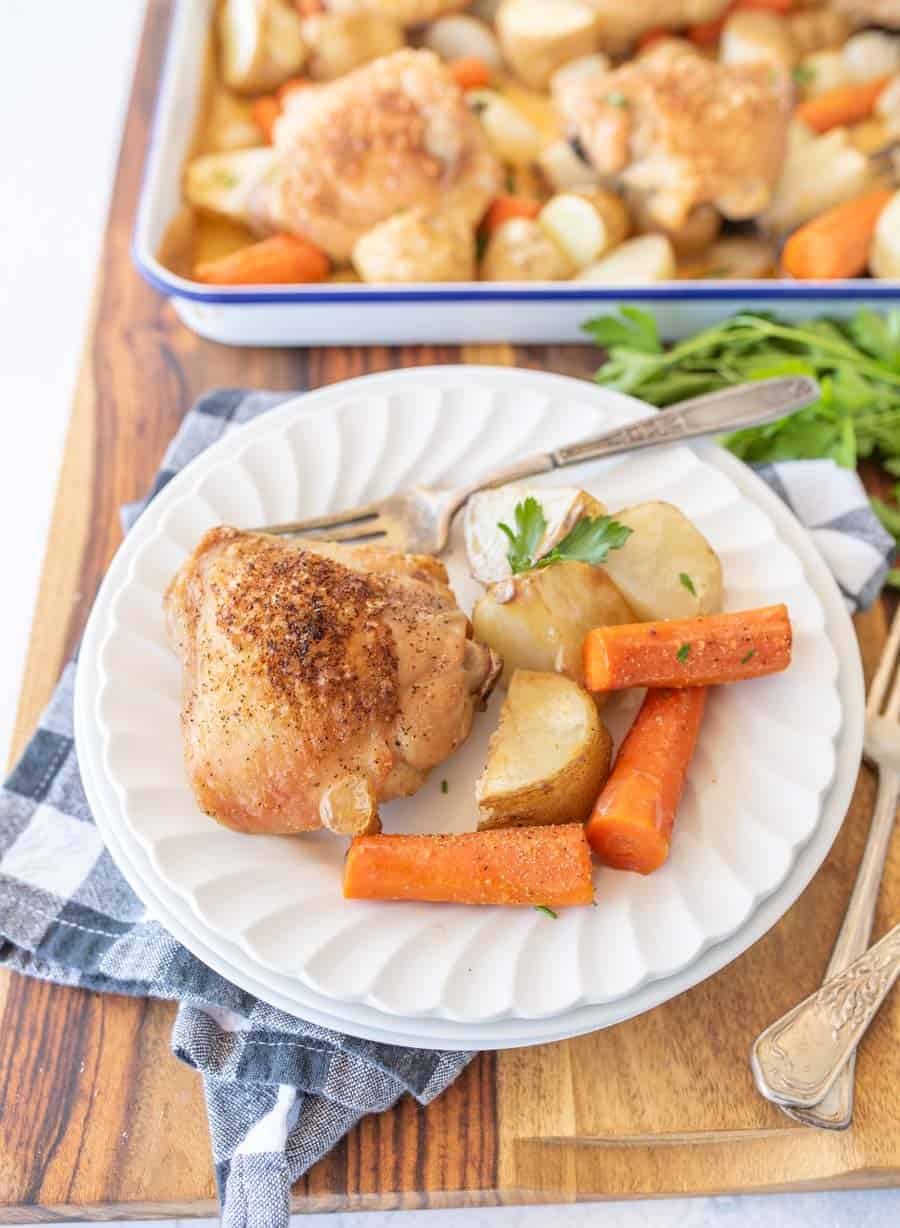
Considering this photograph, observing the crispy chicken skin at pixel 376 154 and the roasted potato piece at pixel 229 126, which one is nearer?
the crispy chicken skin at pixel 376 154

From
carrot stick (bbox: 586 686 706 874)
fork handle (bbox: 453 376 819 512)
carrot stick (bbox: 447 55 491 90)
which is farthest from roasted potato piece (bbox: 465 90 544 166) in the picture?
carrot stick (bbox: 586 686 706 874)

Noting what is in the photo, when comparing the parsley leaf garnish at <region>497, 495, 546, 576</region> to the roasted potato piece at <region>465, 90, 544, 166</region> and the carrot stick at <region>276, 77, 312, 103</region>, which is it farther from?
the carrot stick at <region>276, 77, 312, 103</region>

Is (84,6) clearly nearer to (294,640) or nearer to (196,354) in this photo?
(196,354)

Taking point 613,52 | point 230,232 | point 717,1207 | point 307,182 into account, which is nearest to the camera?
point 717,1207

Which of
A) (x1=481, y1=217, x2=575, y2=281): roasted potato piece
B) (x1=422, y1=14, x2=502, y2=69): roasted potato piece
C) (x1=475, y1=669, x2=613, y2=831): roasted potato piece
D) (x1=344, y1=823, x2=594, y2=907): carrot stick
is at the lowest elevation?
(x1=344, y1=823, x2=594, y2=907): carrot stick

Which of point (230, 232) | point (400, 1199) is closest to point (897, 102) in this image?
point (230, 232)

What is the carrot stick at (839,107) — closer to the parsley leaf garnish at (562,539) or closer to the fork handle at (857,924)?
the parsley leaf garnish at (562,539)

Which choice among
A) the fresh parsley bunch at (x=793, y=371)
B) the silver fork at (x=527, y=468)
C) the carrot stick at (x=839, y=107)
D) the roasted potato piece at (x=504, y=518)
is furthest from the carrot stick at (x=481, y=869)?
the carrot stick at (x=839, y=107)
